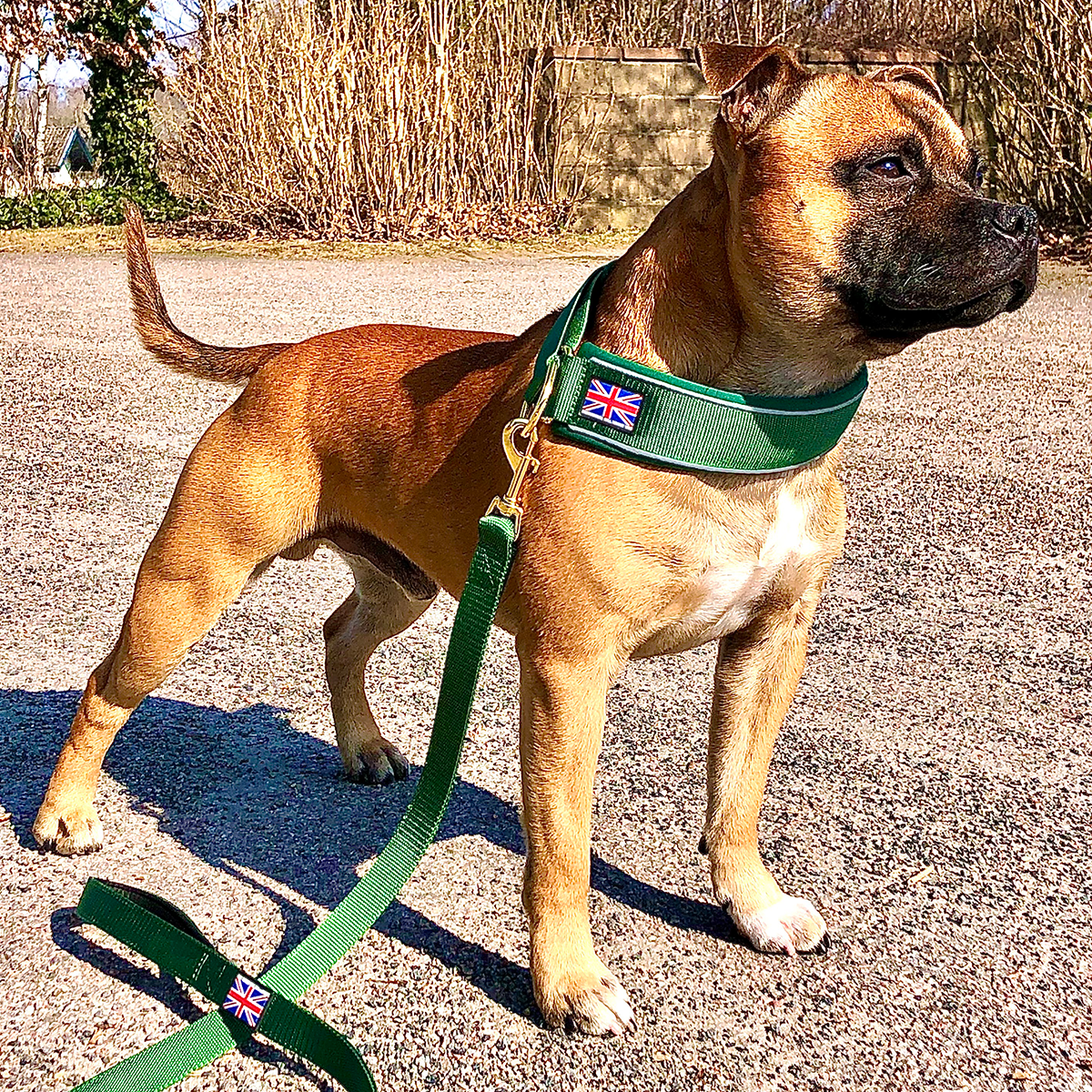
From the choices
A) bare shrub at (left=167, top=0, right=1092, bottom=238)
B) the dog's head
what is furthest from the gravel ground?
bare shrub at (left=167, top=0, right=1092, bottom=238)

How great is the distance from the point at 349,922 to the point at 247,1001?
10.2 inches

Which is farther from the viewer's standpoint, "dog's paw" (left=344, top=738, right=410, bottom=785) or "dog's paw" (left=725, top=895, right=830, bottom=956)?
"dog's paw" (left=344, top=738, right=410, bottom=785)

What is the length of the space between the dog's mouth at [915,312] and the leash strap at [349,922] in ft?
2.81

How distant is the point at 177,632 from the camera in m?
3.25

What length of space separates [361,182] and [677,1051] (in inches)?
592

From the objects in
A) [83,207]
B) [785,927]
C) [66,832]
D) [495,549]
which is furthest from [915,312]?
[83,207]

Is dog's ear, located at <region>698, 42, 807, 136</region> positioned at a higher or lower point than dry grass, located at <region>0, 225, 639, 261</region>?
higher

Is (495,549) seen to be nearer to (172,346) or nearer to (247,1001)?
(247,1001)

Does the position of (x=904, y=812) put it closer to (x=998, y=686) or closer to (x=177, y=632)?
(x=998, y=686)

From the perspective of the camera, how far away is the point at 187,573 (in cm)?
321

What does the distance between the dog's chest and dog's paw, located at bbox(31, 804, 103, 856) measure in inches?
67.5

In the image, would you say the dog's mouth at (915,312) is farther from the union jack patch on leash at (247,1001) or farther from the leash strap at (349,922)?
the union jack patch on leash at (247,1001)

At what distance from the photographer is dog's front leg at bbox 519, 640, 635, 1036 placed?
2.57 meters

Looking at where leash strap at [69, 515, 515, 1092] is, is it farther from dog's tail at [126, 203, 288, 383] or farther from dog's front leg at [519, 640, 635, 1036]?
dog's tail at [126, 203, 288, 383]
